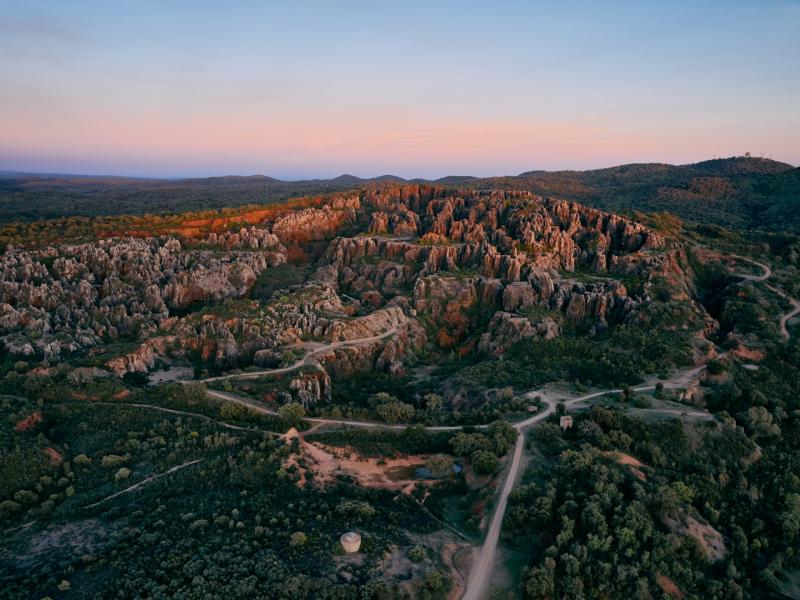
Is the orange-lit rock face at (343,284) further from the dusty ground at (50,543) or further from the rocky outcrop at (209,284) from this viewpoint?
the dusty ground at (50,543)

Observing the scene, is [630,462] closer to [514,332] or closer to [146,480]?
[514,332]

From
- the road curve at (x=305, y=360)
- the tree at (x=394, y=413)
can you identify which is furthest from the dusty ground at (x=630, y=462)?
the road curve at (x=305, y=360)

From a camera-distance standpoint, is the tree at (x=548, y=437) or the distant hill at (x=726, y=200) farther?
the distant hill at (x=726, y=200)

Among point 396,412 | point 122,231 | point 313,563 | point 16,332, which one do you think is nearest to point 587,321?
point 396,412

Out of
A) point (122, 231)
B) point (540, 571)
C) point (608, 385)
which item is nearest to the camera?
point (540, 571)

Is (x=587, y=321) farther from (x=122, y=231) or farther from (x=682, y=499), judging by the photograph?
(x=122, y=231)

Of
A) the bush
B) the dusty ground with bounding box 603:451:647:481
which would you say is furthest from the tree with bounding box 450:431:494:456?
the bush

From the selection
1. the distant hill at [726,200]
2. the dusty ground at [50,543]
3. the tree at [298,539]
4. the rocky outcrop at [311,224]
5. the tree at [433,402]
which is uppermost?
the distant hill at [726,200]

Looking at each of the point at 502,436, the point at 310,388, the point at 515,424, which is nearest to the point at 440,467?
the point at 502,436

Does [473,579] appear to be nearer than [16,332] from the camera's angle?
Yes
